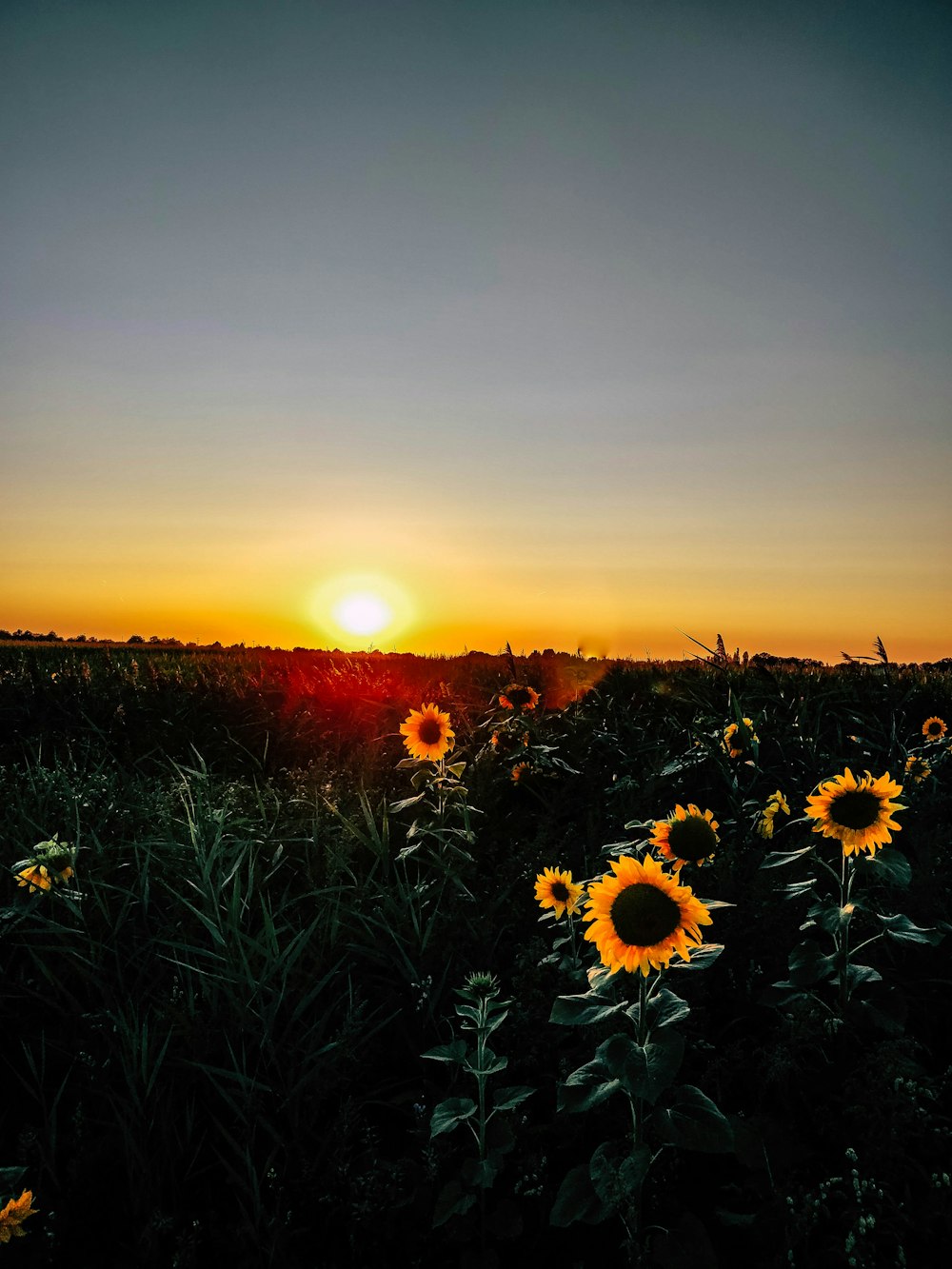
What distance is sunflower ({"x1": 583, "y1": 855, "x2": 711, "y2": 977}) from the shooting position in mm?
1844

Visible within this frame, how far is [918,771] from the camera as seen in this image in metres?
3.81

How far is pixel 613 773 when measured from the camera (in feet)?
14.5

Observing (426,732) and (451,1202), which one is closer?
(451,1202)

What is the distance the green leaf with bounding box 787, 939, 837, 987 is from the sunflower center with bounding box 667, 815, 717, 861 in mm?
358

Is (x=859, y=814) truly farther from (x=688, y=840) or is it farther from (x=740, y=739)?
(x=740, y=739)

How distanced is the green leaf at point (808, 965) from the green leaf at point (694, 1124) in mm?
579

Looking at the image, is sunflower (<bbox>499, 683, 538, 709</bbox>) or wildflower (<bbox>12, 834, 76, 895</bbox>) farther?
sunflower (<bbox>499, 683, 538, 709</bbox>)

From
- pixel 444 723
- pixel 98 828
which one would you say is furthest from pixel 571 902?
pixel 98 828

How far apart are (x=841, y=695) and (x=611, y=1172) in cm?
404

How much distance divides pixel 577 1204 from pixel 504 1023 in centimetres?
76

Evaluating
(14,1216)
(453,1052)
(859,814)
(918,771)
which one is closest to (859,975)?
(859,814)

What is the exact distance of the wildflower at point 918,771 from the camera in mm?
3805

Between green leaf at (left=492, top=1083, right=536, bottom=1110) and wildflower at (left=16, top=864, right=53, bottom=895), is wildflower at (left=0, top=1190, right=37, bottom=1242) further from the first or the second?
wildflower at (left=16, top=864, right=53, bottom=895)

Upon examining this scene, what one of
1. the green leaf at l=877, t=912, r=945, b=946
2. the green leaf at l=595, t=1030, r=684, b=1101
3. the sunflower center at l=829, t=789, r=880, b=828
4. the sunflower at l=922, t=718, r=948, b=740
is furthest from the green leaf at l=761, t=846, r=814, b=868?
the sunflower at l=922, t=718, r=948, b=740
